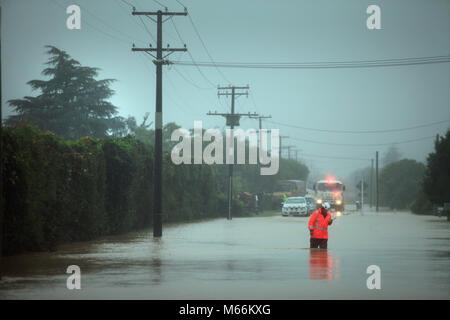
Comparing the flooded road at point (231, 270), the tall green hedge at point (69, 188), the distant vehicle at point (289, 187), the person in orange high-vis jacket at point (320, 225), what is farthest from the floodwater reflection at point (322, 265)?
the distant vehicle at point (289, 187)

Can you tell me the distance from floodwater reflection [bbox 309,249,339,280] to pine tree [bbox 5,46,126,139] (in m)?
44.1

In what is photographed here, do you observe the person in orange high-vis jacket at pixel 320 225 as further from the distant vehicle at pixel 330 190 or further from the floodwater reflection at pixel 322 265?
the distant vehicle at pixel 330 190

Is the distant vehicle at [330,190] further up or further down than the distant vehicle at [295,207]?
further up

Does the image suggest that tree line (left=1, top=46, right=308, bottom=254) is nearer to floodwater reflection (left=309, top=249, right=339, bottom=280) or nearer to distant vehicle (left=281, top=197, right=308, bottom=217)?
distant vehicle (left=281, top=197, right=308, bottom=217)

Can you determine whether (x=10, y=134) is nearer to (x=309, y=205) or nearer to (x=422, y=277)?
(x=422, y=277)

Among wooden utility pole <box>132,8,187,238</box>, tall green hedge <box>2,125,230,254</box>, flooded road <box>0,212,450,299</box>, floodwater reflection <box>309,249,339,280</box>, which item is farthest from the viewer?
wooden utility pole <box>132,8,187,238</box>

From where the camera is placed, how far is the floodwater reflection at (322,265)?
1729 centimetres

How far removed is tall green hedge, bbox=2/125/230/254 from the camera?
22.9 metres

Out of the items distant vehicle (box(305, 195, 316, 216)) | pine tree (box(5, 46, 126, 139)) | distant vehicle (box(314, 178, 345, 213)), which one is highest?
pine tree (box(5, 46, 126, 139))

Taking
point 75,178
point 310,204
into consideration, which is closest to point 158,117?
point 75,178

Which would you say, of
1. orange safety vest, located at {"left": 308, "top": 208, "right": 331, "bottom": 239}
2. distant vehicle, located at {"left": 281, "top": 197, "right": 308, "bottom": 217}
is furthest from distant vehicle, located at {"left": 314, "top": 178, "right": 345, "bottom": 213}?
orange safety vest, located at {"left": 308, "top": 208, "right": 331, "bottom": 239}

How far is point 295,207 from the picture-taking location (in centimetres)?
6650

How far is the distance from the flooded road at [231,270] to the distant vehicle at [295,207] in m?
35.8

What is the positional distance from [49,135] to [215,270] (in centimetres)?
1015
